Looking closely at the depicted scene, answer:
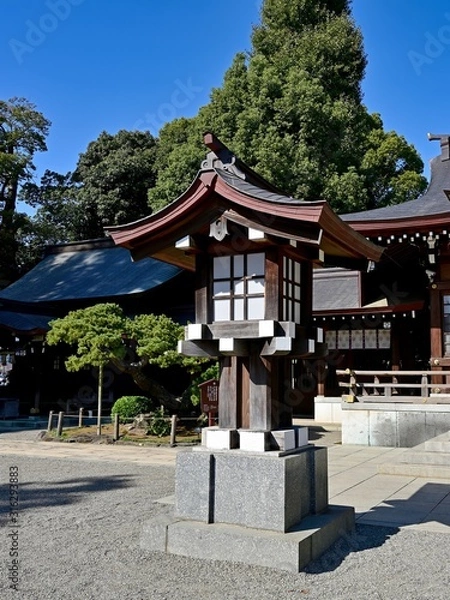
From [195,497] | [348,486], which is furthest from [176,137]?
[195,497]

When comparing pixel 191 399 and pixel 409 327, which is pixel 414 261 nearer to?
pixel 409 327

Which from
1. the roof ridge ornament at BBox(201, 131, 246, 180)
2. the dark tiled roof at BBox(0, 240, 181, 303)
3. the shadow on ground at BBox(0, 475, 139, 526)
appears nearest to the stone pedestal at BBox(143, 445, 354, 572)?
the shadow on ground at BBox(0, 475, 139, 526)

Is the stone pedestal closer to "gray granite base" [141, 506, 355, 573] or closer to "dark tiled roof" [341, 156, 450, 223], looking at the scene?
"gray granite base" [141, 506, 355, 573]

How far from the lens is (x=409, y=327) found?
16.9 m

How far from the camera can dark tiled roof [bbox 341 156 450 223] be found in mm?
13406

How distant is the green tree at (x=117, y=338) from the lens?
43.9 ft

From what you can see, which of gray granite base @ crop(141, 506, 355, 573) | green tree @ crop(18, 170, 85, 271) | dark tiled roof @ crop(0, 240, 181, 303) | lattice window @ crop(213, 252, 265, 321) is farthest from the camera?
green tree @ crop(18, 170, 85, 271)

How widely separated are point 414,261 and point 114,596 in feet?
45.4

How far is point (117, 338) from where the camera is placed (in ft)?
43.7

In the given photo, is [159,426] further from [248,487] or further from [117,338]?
[248,487]

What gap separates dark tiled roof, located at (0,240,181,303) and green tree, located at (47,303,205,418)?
22.2 ft

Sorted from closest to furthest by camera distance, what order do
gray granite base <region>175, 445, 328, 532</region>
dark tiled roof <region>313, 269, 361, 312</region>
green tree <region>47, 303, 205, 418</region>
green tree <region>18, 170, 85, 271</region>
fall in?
gray granite base <region>175, 445, 328, 532</region>
green tree <region>47, 303, 205, 418</region>
dark tiled roof <region>313, 269, 361, 312</region>
green tree <region>18, 170, 85, 271</region>

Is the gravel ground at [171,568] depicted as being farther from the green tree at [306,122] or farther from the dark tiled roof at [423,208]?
the green tree at [306,122]

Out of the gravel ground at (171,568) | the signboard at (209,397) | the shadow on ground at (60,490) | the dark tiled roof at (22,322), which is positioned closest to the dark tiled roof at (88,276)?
the dark tiled roof at (22,322)
